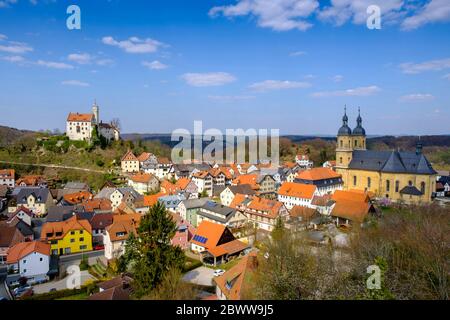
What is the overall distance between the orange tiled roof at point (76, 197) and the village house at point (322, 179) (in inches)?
1093

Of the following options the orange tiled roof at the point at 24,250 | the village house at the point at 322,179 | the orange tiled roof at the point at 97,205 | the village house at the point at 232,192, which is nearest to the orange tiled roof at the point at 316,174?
the village house at the point at 322,179

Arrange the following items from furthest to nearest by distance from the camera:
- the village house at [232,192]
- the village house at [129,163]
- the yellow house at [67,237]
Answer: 1. the village house at [129,163]
2. the village house at [232,192]
3. the yellow house at [67,237]

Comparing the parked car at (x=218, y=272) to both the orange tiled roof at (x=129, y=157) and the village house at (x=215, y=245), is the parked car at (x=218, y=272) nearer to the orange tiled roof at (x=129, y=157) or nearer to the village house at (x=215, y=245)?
the village house at (x=215, y=245)

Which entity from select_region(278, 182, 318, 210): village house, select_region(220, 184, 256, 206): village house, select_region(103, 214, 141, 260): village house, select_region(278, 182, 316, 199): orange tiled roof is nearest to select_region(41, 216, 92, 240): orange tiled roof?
select_region(103, 214, 141, 260): village house

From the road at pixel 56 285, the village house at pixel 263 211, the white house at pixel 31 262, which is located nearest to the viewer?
the road at pixel 56 285

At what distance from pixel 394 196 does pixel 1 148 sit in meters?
67.8

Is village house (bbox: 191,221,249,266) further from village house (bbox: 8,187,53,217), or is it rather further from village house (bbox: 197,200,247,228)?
village house (bbox: 8,187,53,217)

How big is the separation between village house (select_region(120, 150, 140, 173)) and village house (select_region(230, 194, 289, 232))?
29.0 metres

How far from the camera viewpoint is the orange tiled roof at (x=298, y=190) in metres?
34.9

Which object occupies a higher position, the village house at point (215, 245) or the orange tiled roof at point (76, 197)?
the orange tiled roof at point (76, 197)

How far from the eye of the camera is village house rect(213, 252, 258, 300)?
541 inches

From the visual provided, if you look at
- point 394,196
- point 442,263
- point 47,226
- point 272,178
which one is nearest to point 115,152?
point 272,178

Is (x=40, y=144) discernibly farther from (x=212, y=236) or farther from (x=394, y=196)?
(x=394, y=196)

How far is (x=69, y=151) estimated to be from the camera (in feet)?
193
